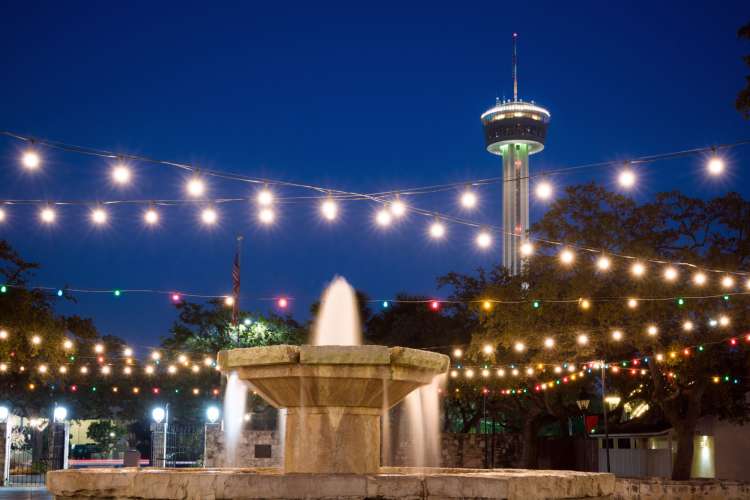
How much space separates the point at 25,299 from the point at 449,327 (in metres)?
24.4

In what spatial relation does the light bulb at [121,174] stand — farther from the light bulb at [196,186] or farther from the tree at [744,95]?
the tree at [744,95]

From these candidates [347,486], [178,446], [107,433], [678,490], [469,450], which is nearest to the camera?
[347,486]

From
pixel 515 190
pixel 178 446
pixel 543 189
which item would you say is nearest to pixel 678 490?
pixel 543 189

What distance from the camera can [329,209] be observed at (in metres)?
15.7

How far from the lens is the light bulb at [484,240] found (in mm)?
18281

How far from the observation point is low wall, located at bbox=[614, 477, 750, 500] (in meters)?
23.8

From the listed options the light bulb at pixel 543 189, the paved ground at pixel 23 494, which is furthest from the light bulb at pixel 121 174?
the paved ground at pixel 23 494

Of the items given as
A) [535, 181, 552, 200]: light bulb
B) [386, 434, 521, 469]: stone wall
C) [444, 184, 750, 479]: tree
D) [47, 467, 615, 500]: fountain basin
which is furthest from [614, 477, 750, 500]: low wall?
[386, 434, 521, 469]: stone wall

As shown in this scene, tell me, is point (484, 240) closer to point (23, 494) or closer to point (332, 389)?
point (332, 389)

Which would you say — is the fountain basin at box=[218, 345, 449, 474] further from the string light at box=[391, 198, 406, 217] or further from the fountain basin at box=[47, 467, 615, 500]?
the string light at box=[391, 198, 406, 217]

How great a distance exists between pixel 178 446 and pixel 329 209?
24603mm

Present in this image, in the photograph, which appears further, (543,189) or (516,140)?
(516,140)

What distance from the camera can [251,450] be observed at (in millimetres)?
32094

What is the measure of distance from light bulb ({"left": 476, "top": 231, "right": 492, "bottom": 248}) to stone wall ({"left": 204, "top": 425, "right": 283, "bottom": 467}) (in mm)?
16036
